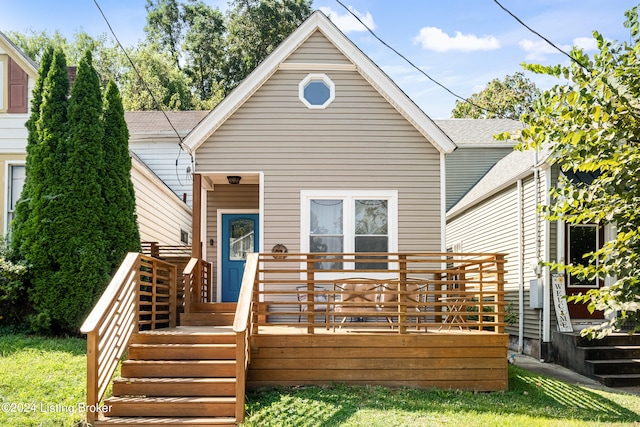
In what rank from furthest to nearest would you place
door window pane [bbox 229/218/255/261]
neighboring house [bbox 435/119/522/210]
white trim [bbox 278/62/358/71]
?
1. neighboring house [bbox 435/119/522/210]
2. door window pane [bbox 229/218/255/261]
3. white trim [bbox 278/62/358/71]

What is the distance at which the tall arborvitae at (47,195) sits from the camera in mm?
9383

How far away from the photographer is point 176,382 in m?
6.75

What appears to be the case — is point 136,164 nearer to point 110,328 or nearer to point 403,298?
point 110,328

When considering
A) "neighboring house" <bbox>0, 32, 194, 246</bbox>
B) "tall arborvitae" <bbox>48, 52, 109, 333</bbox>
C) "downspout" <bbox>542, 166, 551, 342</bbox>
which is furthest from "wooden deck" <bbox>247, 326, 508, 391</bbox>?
"neighboring house" <bbox>0, 32, 194, 246</bbox>

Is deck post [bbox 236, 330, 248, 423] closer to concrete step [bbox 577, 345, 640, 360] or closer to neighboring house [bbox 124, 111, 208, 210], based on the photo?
concrete step [bbox 577, 345, 640, 360]

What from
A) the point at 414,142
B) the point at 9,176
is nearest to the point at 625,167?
the point at 414,142

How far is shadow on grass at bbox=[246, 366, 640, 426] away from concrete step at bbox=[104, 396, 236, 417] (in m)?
0.31

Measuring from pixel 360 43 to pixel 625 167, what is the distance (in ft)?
22.3

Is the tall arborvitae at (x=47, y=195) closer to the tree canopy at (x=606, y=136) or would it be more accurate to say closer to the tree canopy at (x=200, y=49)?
the tree canopy at (x=606, y=136)

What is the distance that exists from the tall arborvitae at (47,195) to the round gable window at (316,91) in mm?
3913

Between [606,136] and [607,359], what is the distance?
6.44 metres

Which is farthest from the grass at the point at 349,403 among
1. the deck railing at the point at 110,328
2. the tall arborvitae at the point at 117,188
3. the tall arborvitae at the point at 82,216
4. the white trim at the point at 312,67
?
the white trim at the point at 312,67

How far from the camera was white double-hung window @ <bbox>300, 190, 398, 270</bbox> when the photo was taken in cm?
1030

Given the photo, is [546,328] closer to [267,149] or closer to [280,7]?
[267,149]
